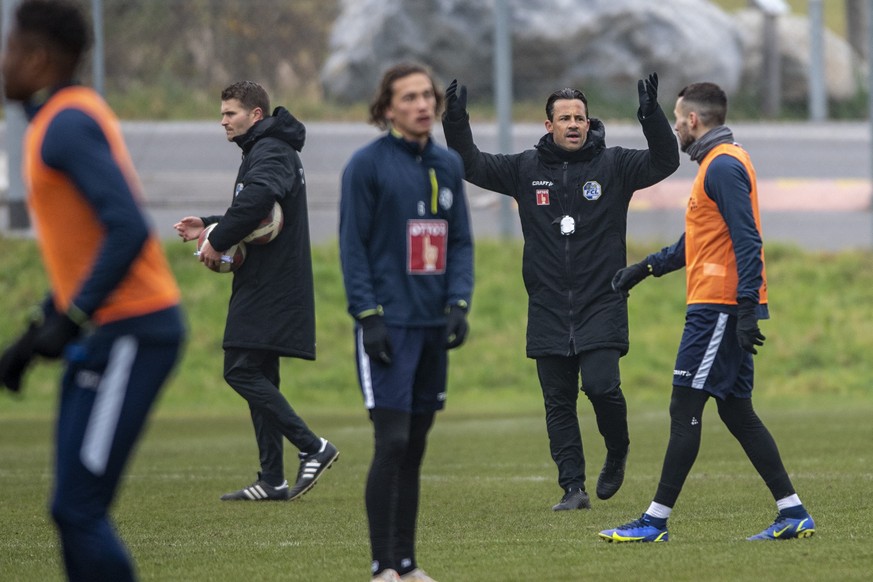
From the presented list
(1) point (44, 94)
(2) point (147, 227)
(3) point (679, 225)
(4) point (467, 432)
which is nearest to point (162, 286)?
(2) point (147, 227)

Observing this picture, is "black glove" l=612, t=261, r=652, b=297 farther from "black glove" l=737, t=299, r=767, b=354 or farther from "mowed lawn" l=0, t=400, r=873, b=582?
"mowed lawn" l=0, t=400, r=873, b=582

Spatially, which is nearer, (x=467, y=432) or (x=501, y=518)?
(x=501, y=518)

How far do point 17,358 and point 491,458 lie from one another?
7351 millimetres

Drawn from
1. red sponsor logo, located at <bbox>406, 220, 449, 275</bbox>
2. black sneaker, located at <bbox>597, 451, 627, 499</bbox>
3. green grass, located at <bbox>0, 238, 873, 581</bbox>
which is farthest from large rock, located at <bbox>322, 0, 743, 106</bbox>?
red sponsor logo, located at <bbox>406, 220, 449, 275</bbox>

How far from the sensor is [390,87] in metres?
6.17

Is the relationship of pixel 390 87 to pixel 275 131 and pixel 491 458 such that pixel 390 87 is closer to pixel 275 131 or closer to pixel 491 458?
pixel 275 131

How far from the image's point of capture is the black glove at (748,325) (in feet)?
23.2

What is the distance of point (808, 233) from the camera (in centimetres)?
2252

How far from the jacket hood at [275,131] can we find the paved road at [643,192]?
12134 mm

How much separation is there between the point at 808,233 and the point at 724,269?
15649 mm

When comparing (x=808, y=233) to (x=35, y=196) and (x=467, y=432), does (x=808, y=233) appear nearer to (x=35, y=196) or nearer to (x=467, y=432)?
(x=467, y=432)

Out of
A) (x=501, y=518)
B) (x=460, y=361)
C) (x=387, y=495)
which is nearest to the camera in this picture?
(x=387, y=495)

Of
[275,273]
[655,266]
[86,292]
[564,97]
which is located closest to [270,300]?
[275,273]

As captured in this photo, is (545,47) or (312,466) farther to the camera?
(545,47)
